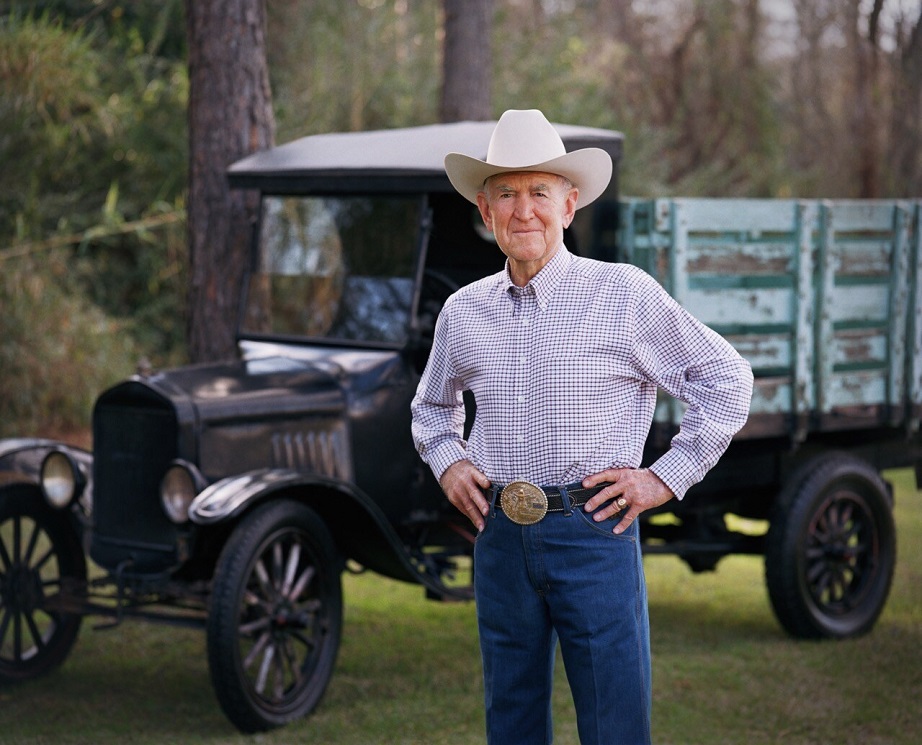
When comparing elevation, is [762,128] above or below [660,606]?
above

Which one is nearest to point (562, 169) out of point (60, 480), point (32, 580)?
point (60, 480)

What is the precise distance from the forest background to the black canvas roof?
1.00 meters

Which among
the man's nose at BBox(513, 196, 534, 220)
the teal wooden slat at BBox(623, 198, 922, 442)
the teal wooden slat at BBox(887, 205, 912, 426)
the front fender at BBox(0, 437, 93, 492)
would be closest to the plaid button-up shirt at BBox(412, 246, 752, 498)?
the man's nose at BBox(513, 196, 534, 220)

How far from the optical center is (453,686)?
5324mm

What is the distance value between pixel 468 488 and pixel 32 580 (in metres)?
3.01

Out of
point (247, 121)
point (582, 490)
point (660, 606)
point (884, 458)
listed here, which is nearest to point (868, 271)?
point (884, 458)

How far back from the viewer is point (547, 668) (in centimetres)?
298

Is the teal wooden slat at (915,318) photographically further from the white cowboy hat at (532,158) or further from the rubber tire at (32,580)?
the rubber tire at (32,580)

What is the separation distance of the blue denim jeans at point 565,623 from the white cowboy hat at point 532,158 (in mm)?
770

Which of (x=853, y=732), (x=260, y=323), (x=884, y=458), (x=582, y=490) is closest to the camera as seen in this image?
(x=582, y=490)

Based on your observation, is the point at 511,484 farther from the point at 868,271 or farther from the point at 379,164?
the point at 868,271

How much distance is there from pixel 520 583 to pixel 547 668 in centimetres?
24

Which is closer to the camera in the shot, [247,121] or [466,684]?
[466,684]

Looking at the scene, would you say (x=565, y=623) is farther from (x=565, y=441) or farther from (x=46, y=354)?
(x=46, y=354)
